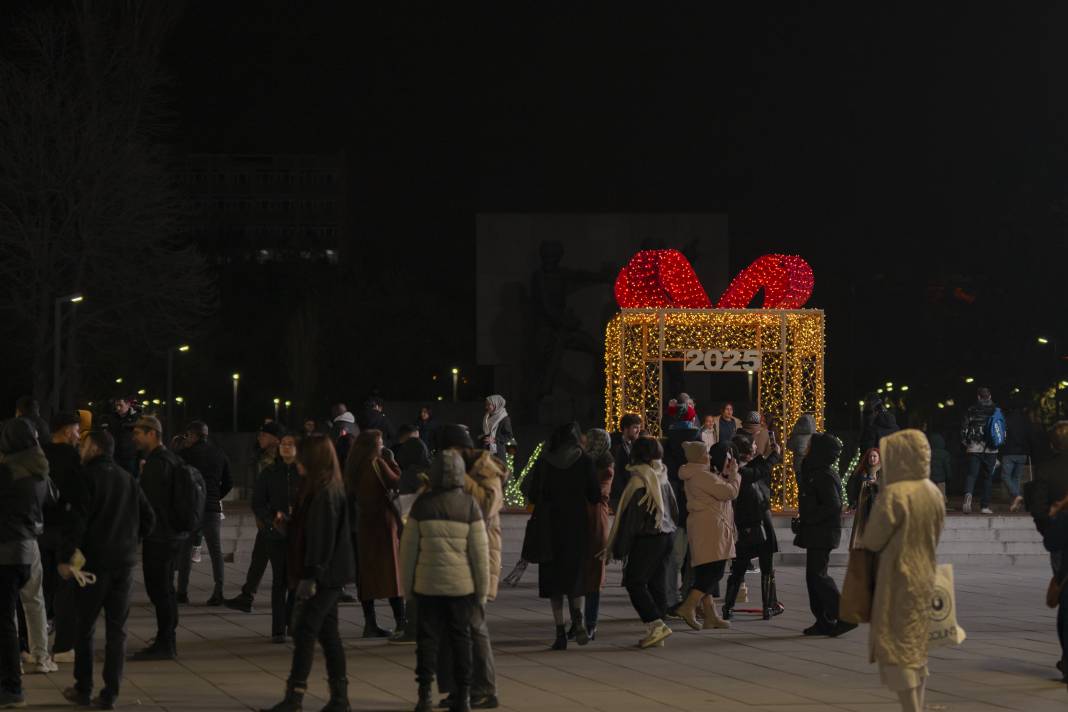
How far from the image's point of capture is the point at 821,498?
13914 mm

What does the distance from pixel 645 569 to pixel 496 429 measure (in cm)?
937

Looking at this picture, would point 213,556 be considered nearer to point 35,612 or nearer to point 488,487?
point 35,612

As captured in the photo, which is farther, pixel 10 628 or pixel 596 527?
pixel 596 527

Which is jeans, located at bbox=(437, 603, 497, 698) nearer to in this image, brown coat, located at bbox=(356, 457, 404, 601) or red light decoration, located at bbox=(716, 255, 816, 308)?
brown coat, located at bbox=(356, 457, 404, 601)

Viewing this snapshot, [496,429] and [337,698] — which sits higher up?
[496,429]

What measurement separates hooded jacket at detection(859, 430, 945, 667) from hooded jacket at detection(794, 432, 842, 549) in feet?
17.1

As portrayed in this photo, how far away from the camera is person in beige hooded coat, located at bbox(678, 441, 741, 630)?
13992 mm

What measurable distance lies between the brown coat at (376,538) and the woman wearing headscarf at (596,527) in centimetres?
146

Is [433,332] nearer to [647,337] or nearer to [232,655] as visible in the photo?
[647,337]

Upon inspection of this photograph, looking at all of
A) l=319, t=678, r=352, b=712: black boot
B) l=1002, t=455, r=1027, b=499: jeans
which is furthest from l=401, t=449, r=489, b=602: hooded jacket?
l=1002, t=455, r=1027, b=499: jeans

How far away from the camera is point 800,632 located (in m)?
14.0

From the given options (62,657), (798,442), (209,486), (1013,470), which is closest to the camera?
(62,657)

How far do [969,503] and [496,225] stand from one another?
27795mm

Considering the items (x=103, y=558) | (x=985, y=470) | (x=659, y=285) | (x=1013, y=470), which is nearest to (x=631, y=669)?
(x=103, y=558)
